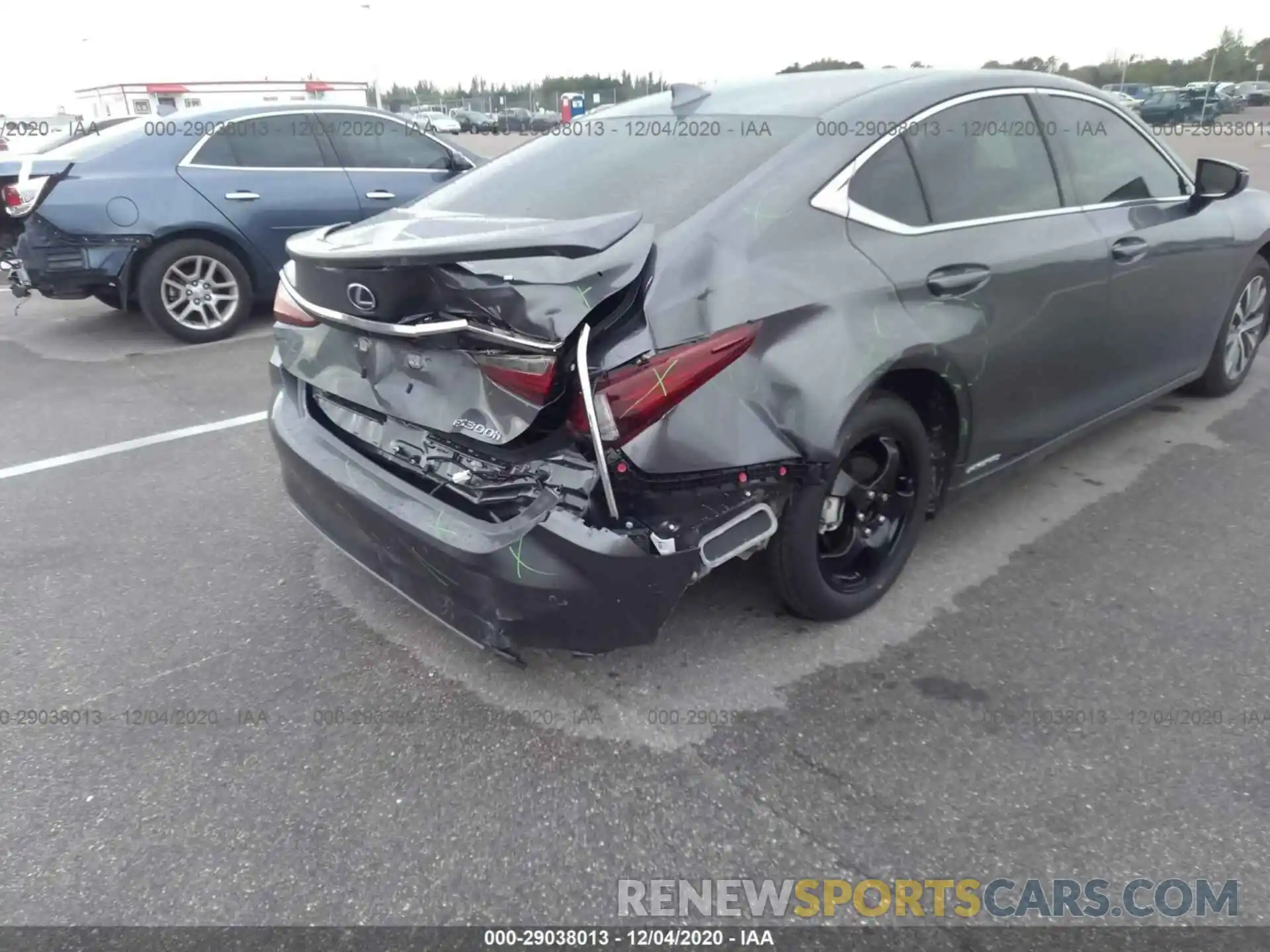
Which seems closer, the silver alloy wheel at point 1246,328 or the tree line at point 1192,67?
the silver alloy wheel at point 1246,328

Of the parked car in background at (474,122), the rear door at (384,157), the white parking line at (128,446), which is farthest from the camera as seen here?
the parked car in background at (474,122)

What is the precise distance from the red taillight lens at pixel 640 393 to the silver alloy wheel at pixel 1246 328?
3701 millimetres

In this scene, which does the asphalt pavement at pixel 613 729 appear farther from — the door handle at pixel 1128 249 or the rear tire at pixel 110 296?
the rear tire at pixel 110 296

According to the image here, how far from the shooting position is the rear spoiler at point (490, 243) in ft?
7.34

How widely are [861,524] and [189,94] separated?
22.3 meters

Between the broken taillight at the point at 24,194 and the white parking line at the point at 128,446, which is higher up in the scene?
the broken taillight at the point at 24,194

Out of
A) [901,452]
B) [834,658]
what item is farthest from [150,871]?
[901,452]

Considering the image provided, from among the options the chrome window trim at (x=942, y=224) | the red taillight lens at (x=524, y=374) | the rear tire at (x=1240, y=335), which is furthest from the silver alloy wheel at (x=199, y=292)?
the rear tire at (x=1240, y=335)

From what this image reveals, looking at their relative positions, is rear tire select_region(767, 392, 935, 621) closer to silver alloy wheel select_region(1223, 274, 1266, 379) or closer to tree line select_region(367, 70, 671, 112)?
silver alloy wheel select_region(1223, 274, 1266, 379)

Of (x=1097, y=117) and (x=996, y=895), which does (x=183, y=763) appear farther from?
(x=1097, y=117)

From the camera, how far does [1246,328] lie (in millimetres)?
5008

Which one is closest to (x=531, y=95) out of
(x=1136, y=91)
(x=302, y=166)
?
(x=1136, y=91)

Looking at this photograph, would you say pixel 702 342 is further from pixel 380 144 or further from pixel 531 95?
pixel 531 95

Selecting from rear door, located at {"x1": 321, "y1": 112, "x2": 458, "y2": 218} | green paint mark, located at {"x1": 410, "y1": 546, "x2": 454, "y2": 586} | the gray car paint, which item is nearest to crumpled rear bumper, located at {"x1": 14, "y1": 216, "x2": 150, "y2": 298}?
rear door, located at {"x1": 321, "y1": 112, "x2": 458, "y2": 218}
